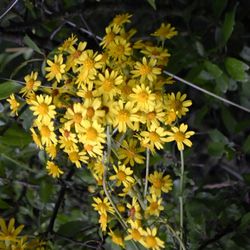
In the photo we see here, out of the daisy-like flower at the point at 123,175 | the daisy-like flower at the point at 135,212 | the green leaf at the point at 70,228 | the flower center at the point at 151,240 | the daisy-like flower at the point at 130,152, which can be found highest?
the daisy-like flower at the point at 130,152

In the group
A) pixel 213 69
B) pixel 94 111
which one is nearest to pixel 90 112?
pixel 94 111

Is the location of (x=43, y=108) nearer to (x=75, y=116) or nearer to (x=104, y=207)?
(x=75, y=116)

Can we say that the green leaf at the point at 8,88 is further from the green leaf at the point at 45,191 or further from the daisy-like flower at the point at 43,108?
the green leaf at the point at 45,191

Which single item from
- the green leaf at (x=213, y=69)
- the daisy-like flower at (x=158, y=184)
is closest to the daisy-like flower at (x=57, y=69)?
the daisy-like flower at (x=158, y=184)

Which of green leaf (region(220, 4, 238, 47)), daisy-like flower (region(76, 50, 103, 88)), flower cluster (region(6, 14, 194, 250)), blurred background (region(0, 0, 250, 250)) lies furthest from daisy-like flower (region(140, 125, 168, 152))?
green leaf (region(220, 4, 238, 47))

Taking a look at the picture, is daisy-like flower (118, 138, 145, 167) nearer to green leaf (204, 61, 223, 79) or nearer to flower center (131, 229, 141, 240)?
flower center (131, 229, 141, 240)

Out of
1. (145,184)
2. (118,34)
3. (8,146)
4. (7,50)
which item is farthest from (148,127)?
(7,50)
